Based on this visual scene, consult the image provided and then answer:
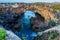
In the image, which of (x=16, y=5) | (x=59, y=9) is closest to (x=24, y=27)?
(x=16, y=5)

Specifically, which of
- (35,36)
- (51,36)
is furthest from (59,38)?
(35,36)

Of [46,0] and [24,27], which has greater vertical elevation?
[46,0]

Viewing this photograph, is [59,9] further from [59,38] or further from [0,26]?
[0,26]

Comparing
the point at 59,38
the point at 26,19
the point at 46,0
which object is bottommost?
the point at 59,38

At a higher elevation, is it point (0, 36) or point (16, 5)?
point (16, 5)

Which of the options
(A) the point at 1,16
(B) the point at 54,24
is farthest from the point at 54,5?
(A) the point at 1,16

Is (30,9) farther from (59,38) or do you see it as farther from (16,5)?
(59,38)

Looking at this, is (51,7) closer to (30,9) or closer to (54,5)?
(54,5)

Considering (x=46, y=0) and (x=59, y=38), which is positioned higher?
(x=46, y=0)
